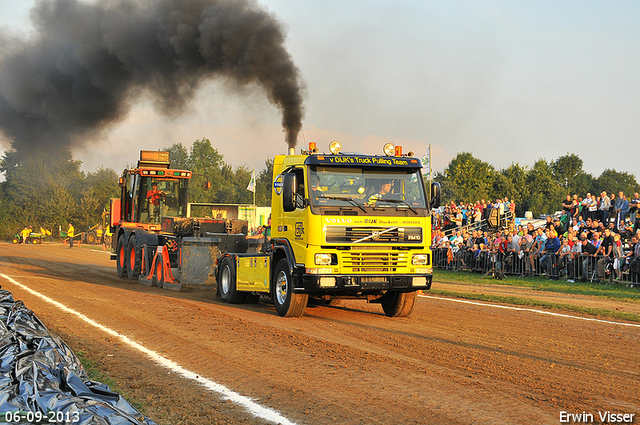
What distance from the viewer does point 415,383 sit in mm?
6242

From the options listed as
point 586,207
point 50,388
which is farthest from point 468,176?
point 50,388

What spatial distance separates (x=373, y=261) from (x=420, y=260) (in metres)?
0.89

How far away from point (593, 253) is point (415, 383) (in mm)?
14837

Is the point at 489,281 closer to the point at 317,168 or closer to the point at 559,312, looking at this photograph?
the point at 559,312

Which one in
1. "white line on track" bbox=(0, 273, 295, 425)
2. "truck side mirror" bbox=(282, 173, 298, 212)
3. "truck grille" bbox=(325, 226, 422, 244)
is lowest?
"white line on track" bbox=(0, 273, 295, 425)

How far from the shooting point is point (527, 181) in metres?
72.1

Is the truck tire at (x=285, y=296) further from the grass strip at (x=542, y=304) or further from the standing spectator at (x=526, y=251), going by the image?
the standing spectator at (x=526, y=251)

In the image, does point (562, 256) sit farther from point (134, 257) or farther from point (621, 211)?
point (134, 257)

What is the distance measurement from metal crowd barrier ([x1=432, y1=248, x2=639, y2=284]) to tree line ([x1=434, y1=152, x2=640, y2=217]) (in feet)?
142

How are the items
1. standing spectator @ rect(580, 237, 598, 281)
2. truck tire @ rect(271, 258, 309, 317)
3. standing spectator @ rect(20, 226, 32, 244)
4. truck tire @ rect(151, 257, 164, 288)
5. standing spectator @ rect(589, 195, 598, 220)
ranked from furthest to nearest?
standing spectator @ rect(20, 226, 32, 244)
standing spectator @ rect(589, 195, 598, 220)
standing spectator @ rect(580, 237, 598, 281)
truck tire @ rect(151, 257, 164, 288)
truck tire @ rect(271, 258, 309, 317)

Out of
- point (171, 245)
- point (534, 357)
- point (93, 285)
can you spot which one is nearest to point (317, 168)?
point (534, 357)

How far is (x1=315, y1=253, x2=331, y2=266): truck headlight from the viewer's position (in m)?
10.2

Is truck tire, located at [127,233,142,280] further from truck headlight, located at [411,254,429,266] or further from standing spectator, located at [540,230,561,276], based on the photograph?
standing spectator, located at [540,230,561,276]

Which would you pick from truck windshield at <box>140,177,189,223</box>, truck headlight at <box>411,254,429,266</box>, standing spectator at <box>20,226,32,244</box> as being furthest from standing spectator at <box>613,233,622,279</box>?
standing spectator at <box>20,226,32,244</box>
